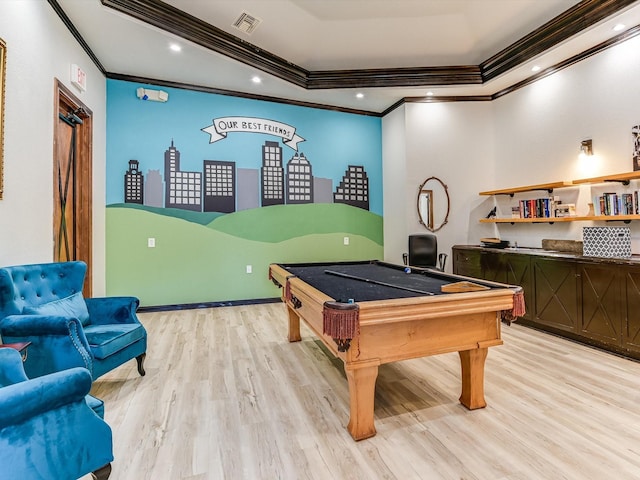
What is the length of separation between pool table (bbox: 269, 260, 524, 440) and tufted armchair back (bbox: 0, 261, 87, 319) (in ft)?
5.50

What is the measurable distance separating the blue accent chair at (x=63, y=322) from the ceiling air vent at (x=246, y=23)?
9.62 ft

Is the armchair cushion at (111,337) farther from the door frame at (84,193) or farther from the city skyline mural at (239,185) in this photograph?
the city skyline mural at (239,185)

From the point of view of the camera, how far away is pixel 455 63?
184 inches

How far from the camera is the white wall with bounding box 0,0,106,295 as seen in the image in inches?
92.6

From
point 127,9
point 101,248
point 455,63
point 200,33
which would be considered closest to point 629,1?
point 455,63

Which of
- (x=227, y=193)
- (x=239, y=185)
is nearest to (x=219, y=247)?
(x=227, y=193)

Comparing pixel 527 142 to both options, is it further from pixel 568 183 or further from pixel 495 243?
pixel 495 243

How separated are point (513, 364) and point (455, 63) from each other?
156 inches

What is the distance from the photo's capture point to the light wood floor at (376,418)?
1645 mm

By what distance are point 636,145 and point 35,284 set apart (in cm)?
535

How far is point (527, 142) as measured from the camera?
460cm

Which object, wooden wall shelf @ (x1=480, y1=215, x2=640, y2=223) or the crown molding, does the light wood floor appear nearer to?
wooden wall shelf @ (x1=480, y1=215, x2=640, y2=223)

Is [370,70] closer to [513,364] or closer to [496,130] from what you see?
[496,130]

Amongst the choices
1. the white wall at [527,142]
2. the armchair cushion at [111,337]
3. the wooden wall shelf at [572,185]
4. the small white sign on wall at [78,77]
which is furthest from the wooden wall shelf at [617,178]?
the small white sign on wall at [78,77]
